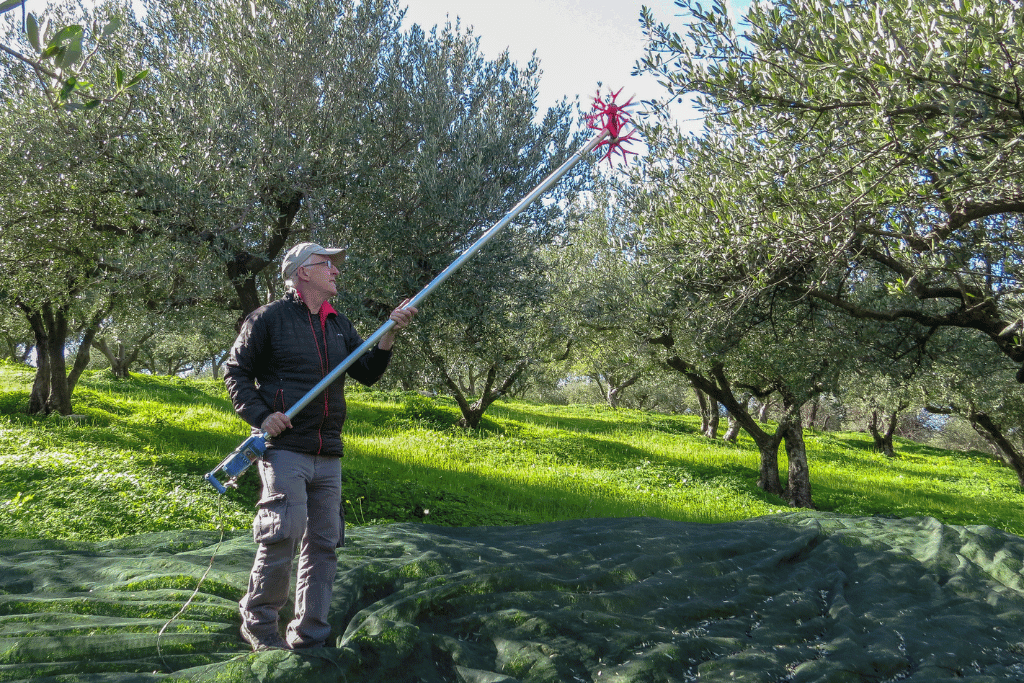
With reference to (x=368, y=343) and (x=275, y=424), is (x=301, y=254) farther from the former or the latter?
(x=275, y=424)

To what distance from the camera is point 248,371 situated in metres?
4.17

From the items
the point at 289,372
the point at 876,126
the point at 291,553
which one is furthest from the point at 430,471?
the point at 876,126

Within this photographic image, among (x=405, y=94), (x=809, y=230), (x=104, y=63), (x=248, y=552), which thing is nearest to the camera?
(x=248, y=552)

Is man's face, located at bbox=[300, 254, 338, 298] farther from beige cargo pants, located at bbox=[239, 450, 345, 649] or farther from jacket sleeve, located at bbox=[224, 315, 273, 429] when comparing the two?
beige cargo pants, located at bbox=[239, 450, 345, 649]

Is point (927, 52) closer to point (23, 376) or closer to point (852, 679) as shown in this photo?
point (852, 679)

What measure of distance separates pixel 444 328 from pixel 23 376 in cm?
1719

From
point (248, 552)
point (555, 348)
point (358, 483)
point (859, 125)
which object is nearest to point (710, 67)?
point (859, 125)

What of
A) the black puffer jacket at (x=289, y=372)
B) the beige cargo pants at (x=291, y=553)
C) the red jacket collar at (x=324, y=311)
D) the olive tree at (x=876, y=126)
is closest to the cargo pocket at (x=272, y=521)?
the beige cargo pants at (x=291, y=553)

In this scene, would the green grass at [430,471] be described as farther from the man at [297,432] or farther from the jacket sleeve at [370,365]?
the jacket sleeve at [370,365]

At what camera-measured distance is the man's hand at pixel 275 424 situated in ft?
12.5

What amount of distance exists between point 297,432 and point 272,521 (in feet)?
1.83

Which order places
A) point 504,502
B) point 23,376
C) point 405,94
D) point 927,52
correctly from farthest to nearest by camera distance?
point 23,376 → point 504,502 → point 405,94 → point 927,52

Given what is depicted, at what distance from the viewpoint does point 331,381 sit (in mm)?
4117

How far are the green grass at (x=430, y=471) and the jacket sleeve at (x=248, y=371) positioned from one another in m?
1.37
